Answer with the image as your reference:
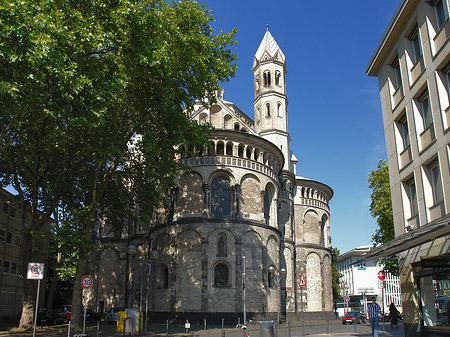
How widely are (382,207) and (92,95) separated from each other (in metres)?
26.4

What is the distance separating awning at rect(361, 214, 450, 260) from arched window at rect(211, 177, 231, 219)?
17925mm

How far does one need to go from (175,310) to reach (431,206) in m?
21.9

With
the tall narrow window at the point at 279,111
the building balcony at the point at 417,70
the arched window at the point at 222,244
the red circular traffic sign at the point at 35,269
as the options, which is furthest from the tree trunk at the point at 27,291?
the tall narrow window at the point at 279,111

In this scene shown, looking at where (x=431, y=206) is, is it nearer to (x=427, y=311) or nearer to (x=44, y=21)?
(x=427, y=311)

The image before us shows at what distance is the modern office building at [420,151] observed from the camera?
1422 centimetres

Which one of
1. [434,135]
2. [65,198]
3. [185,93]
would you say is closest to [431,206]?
[434,135]

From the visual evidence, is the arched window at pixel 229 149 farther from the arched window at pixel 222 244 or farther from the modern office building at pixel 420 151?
the modern office building at pixel 420 151

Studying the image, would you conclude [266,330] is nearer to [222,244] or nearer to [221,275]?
[221,275]

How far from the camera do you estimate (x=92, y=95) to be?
56.6 ft

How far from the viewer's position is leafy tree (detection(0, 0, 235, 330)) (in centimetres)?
1528

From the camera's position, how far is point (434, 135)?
1521 cm

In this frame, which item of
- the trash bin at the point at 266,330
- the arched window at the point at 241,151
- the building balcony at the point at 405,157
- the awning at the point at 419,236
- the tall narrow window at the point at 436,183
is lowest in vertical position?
the trash bin at the point at 266,330

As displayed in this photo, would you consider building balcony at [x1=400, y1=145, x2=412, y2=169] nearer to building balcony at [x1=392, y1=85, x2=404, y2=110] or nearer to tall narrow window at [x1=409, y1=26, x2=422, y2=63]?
building balcony at [x1=392, y1=85, x2=404, y2=110]

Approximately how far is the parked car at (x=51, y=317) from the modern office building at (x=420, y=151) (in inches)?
958
